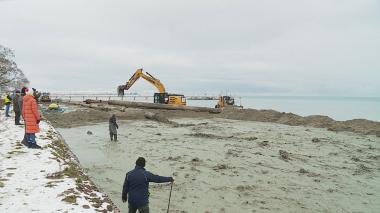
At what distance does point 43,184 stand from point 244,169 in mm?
8016

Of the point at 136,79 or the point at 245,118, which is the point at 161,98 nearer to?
the point at 136,79

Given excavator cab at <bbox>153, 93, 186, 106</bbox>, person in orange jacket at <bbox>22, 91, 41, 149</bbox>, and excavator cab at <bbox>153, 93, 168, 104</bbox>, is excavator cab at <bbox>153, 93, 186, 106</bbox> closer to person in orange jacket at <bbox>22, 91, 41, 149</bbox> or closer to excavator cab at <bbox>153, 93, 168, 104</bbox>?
excavator cab at <bbox>153, 93, 168, 104</bbox>

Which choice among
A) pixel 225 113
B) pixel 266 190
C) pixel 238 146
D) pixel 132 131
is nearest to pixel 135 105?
pixel 225 113

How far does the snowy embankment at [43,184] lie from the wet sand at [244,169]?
1.42 m

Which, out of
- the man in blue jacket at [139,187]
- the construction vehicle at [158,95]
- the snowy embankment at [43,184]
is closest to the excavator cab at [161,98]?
the construction vehicle at [158,95]

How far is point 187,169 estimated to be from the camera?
44.4 ft

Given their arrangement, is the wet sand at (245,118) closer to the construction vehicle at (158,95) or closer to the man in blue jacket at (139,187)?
the construction vehicle at (158,95)

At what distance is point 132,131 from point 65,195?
17.6 meters

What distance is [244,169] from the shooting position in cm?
1382

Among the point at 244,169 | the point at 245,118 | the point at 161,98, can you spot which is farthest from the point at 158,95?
the point at 244,169

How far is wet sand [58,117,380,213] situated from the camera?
391 inches

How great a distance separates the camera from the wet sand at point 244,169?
992cm

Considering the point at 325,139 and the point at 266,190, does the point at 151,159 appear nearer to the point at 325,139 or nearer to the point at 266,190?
the point at 266,190

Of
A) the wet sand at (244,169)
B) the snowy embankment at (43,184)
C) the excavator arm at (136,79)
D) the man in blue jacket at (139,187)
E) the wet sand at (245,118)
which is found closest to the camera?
the man in blue jacket at (139,187)
